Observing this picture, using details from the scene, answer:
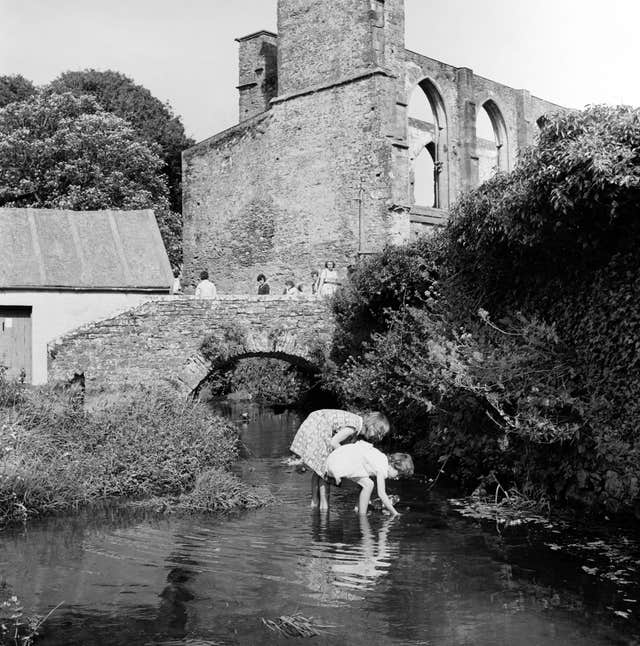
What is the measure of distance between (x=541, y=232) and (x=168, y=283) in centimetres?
991

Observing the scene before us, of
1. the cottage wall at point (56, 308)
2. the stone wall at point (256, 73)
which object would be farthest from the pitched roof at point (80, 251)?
the stone wall at point (256, 73)

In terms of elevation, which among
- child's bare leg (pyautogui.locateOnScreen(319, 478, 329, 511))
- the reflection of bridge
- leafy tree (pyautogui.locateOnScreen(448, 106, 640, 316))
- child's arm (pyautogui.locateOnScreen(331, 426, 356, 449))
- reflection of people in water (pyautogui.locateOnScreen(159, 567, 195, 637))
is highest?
leafy tree (pyautogui.locateOnScreen(448, 106, 640, 316))

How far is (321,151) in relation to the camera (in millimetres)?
24969

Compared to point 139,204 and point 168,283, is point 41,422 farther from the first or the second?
point 139,204

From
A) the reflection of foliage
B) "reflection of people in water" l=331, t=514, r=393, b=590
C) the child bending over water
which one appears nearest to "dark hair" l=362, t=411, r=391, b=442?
the child bending over water

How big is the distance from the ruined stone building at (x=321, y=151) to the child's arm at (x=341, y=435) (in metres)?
14.3

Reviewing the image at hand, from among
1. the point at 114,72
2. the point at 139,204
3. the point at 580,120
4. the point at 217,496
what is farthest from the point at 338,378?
the point at 114,72

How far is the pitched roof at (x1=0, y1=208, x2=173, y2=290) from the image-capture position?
16984 mm

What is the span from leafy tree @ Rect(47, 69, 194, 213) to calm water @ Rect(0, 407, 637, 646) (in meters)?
25.5

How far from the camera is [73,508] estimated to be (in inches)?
401

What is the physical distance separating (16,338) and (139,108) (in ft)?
63.7

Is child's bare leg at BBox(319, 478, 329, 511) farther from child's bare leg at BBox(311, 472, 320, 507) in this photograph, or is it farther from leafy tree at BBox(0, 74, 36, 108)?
leafy tree at BBox(0, 74, 36, 108)

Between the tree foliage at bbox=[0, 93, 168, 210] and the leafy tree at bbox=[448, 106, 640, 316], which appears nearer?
the leafy tree at bbox=[448, 106, 640, 316]

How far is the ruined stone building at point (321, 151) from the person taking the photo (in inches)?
937
